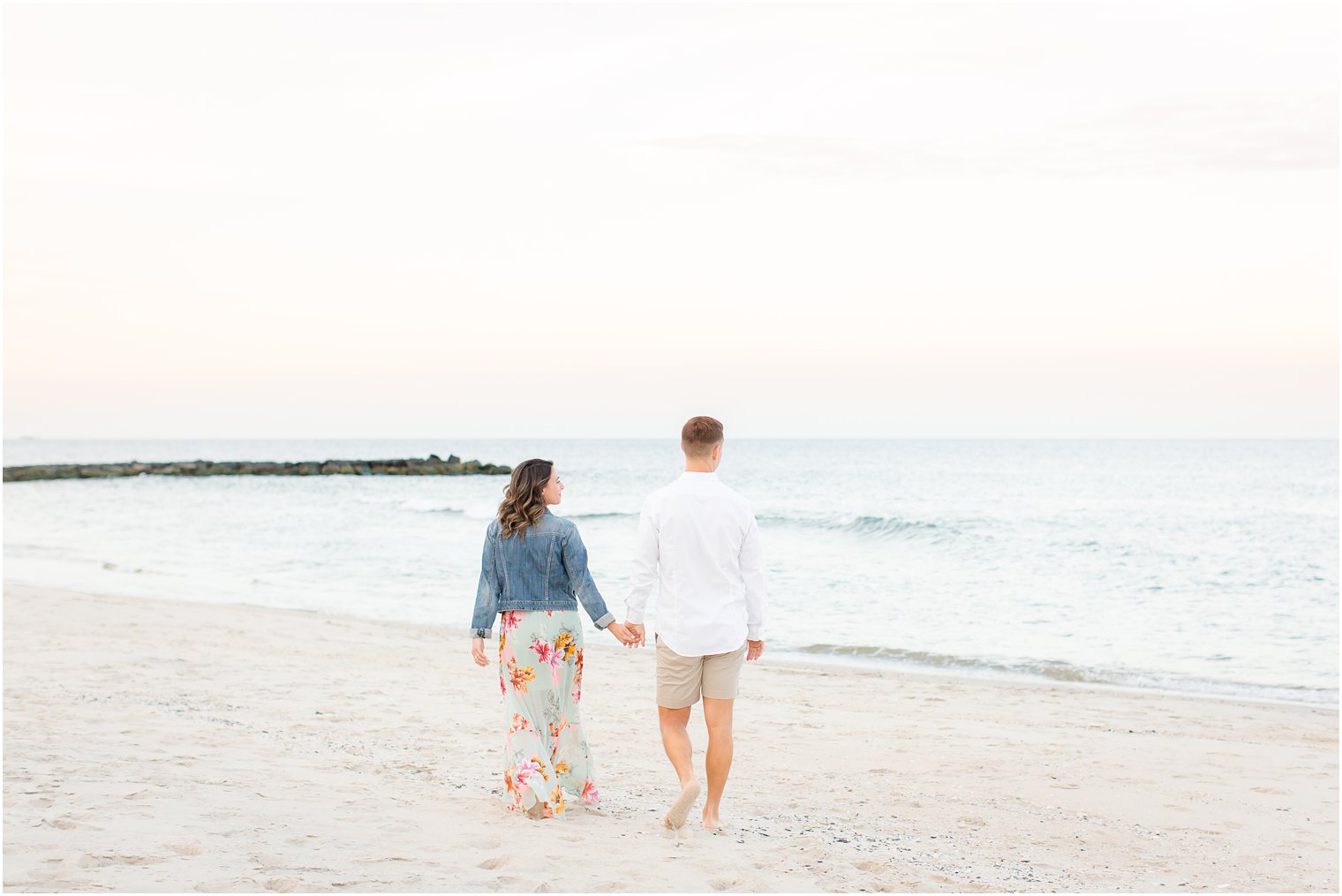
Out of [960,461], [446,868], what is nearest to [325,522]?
[446,868]

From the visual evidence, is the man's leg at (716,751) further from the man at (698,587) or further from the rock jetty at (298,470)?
the rock jetty at (298,470)

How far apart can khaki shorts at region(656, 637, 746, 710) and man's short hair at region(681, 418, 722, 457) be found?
822 mm

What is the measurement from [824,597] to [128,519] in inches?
892

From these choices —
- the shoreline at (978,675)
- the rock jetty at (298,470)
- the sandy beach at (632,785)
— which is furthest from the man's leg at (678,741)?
the rock jetty at (298,470)

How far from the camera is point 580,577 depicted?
4.75 meters

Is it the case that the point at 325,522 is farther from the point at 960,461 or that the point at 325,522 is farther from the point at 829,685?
the point at 960,461

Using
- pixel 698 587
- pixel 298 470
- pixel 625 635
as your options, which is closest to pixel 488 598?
pixel 625 635

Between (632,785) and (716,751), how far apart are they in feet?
4.15

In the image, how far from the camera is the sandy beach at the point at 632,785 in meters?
4.21

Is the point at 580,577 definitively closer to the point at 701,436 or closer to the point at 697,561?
the point at 697,561

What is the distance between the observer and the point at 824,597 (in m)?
15.0

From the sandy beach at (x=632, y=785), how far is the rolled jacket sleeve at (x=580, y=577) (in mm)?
937

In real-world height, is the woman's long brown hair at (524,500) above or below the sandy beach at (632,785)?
above

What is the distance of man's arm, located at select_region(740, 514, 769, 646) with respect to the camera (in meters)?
4.54
